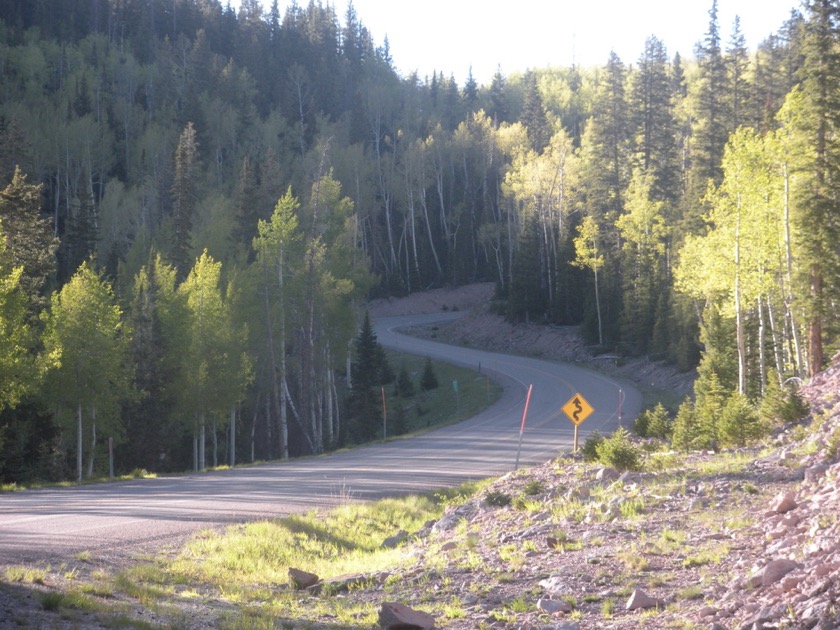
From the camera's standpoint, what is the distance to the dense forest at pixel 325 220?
2808 cm

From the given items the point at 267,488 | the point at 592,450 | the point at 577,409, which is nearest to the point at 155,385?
the point at 267,488

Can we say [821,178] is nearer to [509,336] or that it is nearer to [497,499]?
[497,499]

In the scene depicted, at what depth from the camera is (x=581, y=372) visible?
173 feet

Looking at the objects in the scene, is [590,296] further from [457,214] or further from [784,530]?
[784,530]

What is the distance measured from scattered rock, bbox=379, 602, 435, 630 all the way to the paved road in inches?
196

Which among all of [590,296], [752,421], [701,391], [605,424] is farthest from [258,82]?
[752,421]

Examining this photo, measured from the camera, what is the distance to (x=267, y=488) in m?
19.4

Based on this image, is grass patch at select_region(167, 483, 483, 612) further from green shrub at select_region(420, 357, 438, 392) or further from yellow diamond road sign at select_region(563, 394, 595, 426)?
green shrub at select_region(420, 357, 438, 392)

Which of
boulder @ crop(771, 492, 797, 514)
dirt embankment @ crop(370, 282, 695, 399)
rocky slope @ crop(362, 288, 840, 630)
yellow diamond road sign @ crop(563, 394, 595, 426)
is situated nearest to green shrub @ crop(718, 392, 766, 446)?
rocky slope @ crop(362, 288, 840, 630)

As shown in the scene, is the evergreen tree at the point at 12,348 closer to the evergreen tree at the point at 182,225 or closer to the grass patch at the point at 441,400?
the grass patch at the point at 441,400

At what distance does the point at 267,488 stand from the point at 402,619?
12.7 metres

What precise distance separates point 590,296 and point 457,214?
36.4 meters

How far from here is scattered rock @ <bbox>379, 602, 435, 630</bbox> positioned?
733 centimetres

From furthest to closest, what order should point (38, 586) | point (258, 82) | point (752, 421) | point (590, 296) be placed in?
point (258, 82) < point (590, 296) < point (752, 421) < point (38, 586)
